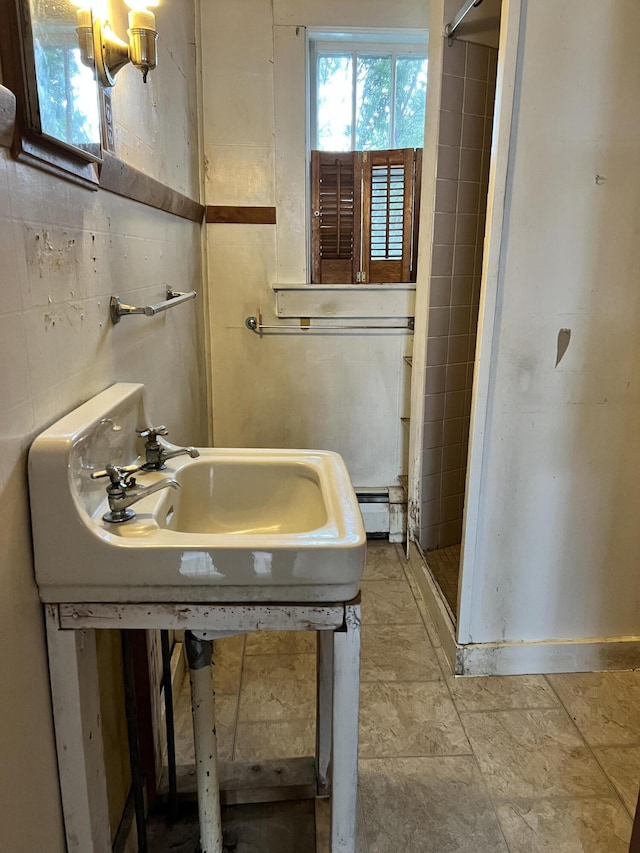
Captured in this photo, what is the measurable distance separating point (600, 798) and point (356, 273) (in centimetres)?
211

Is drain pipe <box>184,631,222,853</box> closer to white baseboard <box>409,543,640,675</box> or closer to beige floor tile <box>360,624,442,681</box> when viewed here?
beige floor tile <box>360,624,442,681</box>

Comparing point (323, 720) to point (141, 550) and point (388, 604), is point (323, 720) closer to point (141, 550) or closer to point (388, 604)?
point (141, 550)

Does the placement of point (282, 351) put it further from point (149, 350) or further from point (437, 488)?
point (149, 350)

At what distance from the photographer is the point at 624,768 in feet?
5.33

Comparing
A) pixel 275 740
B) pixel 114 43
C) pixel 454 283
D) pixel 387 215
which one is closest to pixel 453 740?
pixel 275 740

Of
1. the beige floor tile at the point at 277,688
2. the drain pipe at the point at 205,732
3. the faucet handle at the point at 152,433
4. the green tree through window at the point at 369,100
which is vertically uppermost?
the green tree through window at the point at 369,100

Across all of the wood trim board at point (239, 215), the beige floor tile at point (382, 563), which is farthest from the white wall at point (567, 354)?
the wood trim board at point (239, 215)

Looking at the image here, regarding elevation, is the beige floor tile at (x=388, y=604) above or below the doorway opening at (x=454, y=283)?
below

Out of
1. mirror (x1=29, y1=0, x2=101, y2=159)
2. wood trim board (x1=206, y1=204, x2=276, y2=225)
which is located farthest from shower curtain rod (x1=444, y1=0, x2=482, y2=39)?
mirror (x1=29, y1=0, x2=101, y2=159)

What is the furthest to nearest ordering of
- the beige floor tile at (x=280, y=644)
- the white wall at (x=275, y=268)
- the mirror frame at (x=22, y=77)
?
the white wall at (x=275, y=268) → the beige floor tile at (x=280, y=644) → the mirror frame at (x=22, y=77)

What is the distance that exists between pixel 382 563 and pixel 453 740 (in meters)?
1.06

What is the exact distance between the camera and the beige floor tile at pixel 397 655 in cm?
198

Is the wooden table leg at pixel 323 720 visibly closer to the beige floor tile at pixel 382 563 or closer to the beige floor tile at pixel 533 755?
the beige floor tile at pixel 533 755

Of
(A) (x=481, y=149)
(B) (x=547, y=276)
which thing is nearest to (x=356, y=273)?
(A) (x=481, y=149)
